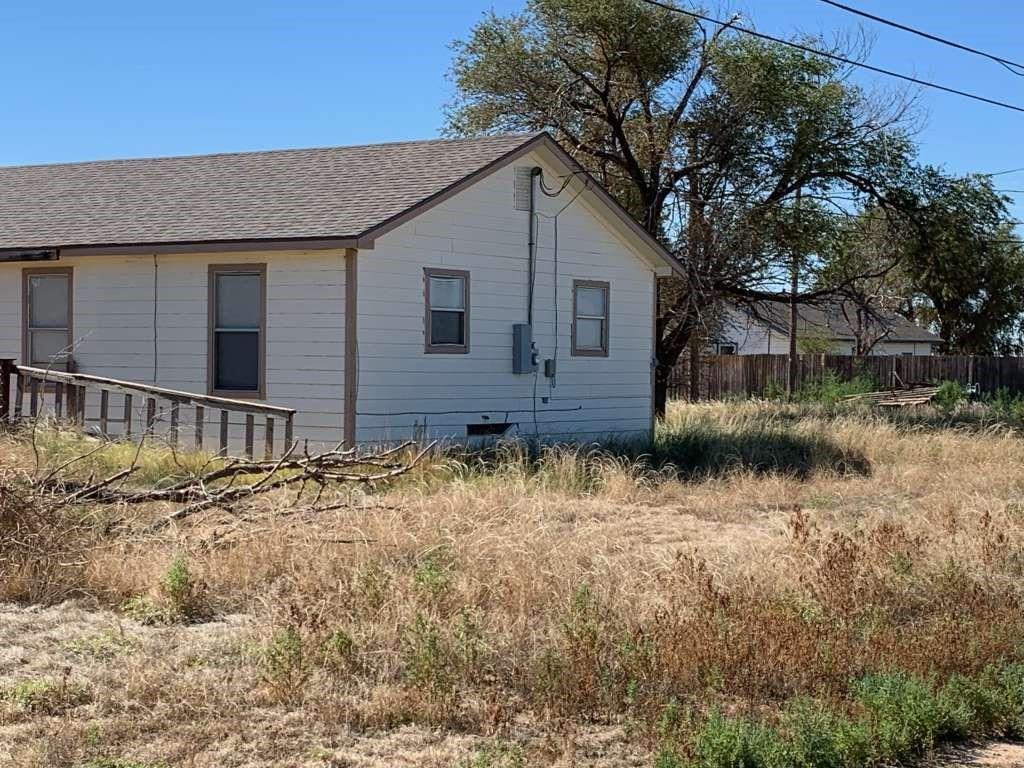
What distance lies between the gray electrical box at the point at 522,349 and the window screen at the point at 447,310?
924mm

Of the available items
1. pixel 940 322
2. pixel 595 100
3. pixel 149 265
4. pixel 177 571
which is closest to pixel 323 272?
pixel 149 265

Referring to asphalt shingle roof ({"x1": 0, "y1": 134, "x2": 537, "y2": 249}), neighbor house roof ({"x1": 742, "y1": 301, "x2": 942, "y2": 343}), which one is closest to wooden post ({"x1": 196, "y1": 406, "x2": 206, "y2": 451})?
asphalt shingle roof ({"x1": 0, "y1": 134, "x2": 537, "y2": 249})

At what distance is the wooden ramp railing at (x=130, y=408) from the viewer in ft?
49.4

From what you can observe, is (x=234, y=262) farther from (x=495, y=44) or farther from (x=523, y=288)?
(x=495, y=44)

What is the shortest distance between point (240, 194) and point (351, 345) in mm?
3922

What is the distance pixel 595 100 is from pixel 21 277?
41.5ft

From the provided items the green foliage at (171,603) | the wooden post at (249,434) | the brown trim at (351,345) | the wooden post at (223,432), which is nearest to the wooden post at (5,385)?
the wooden post at (223,432)

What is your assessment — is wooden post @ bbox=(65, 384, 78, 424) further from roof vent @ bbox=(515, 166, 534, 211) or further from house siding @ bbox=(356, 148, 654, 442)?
roof vent @ bbox=(515, 166, 534, 211)

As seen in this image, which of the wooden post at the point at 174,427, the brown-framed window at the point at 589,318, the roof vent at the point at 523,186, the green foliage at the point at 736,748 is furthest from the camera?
the brown-framed window at the point at 589,318

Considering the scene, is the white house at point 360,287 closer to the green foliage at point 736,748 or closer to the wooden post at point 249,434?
the wooden post at point 249,434

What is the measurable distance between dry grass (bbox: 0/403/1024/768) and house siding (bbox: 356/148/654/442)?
4.41m

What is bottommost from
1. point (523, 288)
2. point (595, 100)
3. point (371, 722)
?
point (371, 722)

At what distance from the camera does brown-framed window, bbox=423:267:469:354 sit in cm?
1717

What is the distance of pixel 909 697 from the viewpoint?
643 cm
